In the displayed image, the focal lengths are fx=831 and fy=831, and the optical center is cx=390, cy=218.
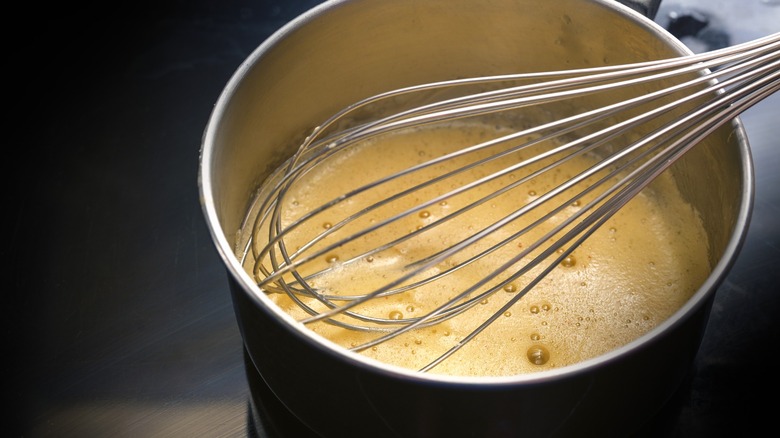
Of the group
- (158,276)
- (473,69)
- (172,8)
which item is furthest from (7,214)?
(473,69)

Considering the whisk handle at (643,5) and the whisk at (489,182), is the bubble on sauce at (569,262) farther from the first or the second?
the whisk handle at (643,5)

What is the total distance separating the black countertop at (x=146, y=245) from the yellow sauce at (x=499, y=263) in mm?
55

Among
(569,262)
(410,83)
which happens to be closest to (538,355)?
(569,262)

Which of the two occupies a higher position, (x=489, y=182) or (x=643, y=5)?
(x=643, y=5)

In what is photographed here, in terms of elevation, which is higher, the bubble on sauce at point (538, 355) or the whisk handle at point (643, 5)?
the whisk handle at point (643, 5)

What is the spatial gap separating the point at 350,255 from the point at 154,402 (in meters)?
0.18

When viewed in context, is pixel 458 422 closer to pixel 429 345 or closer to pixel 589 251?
pixel 429 345

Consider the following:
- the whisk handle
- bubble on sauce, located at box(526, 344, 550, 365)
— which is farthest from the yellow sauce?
the whisk handle

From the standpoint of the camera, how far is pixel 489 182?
707 mm

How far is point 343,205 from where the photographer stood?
2.31 ft

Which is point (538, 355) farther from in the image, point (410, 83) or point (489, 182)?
point (410, 83)

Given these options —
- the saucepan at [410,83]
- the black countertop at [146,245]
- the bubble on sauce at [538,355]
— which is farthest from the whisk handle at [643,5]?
the bubble on sauce at [538,355]

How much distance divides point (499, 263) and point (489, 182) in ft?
0.26

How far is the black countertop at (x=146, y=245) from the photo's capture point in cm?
60
